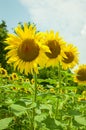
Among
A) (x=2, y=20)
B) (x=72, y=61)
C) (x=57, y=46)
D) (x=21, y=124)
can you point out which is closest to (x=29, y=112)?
(x=57, y=46)

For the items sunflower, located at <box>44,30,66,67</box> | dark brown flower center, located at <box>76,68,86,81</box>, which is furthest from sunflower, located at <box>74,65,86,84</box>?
sunflower, located at <box>44,30,66,67</box>

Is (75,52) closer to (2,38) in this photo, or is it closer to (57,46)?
(57,46)

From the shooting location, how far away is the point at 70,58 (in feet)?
17.1

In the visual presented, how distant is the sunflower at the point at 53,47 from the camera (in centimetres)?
422

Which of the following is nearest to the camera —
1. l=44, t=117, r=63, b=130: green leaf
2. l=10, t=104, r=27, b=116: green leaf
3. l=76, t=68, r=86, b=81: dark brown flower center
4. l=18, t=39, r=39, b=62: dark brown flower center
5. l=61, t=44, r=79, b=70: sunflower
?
l=10, t=104, r=27, b=116: green leaf

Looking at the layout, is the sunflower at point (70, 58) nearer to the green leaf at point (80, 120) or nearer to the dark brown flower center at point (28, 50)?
the dark brown flower center at point (28, 50)

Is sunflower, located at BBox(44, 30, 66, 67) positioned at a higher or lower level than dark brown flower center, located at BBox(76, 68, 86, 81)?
higher

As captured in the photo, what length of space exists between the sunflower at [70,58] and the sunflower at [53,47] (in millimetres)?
667

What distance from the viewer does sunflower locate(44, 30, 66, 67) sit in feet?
13.8

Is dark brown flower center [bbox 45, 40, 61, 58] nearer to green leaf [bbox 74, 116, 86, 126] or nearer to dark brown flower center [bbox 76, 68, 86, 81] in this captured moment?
green leaf [bbox 74, 116, 86, 126]

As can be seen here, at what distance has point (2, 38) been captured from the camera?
1758 inches

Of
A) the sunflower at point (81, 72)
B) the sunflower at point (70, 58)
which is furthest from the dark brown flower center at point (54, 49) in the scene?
the sunflower at point (81, 72)

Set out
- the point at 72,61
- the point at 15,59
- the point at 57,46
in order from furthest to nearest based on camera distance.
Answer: the point at 72,61 → the point at 57,46 → the point at 15,59

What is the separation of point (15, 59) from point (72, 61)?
1.46 m
